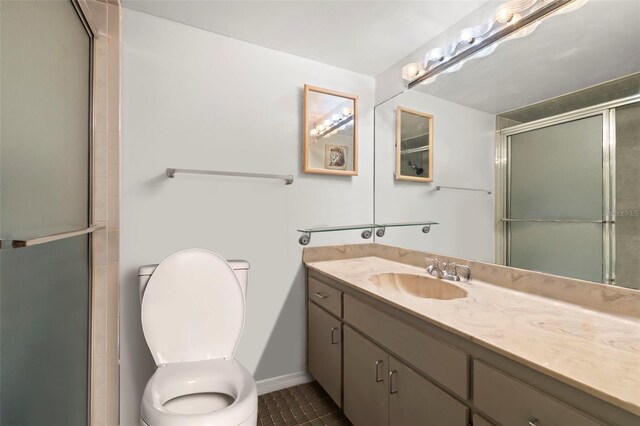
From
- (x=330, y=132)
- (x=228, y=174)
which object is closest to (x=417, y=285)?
(x=330, y=132)

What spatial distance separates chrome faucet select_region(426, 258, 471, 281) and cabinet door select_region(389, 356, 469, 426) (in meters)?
0.56

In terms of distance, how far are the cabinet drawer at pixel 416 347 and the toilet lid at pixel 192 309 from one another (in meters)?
0.62

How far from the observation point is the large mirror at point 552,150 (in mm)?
934

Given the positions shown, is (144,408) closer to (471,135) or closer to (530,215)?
(530,215)

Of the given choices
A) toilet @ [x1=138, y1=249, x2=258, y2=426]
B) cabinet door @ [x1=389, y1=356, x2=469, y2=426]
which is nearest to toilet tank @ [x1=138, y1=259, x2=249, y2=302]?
toilet @ [x1=138, y1=249, x2=258, y2=426]

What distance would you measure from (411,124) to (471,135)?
48cm

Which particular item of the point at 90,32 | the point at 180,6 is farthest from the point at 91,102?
the point at 180,6

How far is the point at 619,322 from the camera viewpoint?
0.89m

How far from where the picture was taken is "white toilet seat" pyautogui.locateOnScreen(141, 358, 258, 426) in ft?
3.02

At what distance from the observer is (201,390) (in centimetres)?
119

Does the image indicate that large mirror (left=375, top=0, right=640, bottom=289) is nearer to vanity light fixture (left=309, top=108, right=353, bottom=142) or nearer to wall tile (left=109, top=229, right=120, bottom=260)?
vanity light fixture (left=309, top=108, right=353, bottom=142)

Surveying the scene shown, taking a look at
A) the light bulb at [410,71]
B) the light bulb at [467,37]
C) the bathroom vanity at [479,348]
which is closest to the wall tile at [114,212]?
the bathroom vanity at [479,348]

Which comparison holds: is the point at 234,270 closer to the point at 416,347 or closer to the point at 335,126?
the point at 416,347

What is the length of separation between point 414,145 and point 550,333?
53.2 inches
